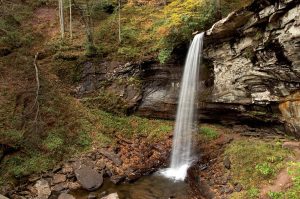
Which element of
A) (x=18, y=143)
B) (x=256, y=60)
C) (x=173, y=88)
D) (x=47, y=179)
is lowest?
(x=47, y=179)

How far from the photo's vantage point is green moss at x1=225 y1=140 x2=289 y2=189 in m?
10.2

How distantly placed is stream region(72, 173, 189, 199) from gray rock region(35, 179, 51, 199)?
1092 mm

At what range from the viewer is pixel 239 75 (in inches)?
516

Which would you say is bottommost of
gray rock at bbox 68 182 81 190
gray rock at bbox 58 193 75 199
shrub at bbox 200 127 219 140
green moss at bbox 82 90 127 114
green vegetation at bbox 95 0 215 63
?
gray rock at bbox 58 193 75 199

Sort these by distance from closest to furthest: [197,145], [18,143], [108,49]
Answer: [18,143] < [197,145] < [108,49]

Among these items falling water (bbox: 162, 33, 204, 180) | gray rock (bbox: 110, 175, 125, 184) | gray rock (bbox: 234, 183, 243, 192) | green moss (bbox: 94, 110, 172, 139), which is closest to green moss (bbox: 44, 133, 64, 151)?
green moss (bbox: 94, 110, 172, 139)

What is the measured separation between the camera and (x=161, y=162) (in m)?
14.1

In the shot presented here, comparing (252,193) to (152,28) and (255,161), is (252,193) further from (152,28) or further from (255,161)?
(152,28)

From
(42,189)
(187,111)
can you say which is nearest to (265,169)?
(187,111)

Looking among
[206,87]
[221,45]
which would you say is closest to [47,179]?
[206,87]

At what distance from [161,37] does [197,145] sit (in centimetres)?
667

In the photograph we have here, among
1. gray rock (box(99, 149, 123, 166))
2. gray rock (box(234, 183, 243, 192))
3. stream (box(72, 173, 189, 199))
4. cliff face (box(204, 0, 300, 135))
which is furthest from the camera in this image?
gray rock (box(99, 149, 123, 166))

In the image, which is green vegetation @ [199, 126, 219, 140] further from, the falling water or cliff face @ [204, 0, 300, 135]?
cliff face @ [204, 0, 300, 135]

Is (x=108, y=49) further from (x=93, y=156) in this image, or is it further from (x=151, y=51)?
(x=93, y=156)
